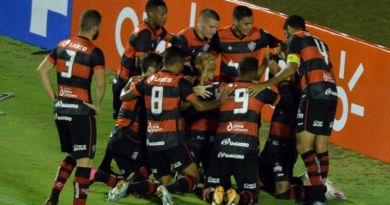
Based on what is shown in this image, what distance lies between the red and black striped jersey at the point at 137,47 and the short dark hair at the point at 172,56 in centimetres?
137

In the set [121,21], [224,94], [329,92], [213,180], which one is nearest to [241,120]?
[224,94]

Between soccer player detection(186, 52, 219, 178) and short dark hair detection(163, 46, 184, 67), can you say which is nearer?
short dark hair detection(163, 46, 184, 67)

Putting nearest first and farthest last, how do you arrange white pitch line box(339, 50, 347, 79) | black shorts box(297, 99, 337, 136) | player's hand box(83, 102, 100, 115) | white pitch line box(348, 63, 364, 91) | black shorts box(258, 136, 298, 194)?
player's hand box(83, 102, 100, 115) < black shorts box(297, 99, 337, 136) < black shorts box(258, 136, 298, 194) < white pitch line box(348, 63, 364, 91) < white pitch line box(339, 50, 347, 79)

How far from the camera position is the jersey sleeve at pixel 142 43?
1642cm

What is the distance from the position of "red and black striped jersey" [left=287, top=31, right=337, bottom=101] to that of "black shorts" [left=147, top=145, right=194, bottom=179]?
1.65 m

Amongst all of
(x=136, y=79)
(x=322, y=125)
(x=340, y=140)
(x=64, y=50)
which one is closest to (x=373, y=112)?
(x=340, y=140)

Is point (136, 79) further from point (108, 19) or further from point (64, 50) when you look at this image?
point (108, 19)

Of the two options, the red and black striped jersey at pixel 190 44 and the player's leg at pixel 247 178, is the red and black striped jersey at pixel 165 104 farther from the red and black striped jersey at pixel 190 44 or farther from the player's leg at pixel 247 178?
the red and black striped jersey at pixel 190 44

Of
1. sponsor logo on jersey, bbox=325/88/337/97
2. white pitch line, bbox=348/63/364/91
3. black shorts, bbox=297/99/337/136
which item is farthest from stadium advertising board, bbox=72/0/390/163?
black shorts, bbox=297/99/337/136

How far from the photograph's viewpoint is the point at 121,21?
850 inches

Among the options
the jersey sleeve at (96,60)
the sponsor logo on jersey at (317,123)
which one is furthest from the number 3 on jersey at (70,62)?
the sponsor logo on jersey at (317,123)

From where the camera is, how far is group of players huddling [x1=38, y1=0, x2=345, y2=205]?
47.6ft

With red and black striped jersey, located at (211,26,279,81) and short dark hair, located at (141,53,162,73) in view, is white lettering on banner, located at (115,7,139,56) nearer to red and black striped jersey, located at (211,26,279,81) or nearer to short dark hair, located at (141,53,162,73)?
red and black striped jersey, located at (211,26,279,81)

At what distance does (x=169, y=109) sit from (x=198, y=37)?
184 cm
